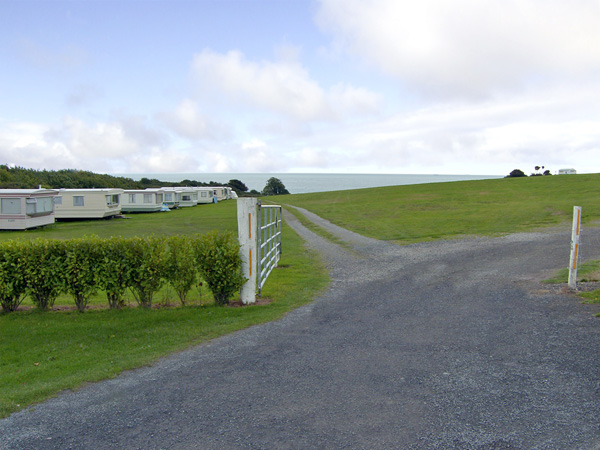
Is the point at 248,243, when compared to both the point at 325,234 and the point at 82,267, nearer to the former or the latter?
the point at 82,267

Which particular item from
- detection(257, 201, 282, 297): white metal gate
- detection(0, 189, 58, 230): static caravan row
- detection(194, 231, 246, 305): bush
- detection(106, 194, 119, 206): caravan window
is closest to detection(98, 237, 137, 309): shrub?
detection(194, 231, 246, 305): bush

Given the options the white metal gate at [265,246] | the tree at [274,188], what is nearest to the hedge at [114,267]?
the white metal gate at [265,246]

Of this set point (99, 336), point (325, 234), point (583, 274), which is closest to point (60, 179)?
point (325, 234)

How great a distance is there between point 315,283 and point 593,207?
74.4 ft

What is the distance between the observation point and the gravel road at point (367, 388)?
3537 mm

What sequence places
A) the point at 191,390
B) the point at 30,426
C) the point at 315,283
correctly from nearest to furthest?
the point at 30,426, the point at 191,390, the point at 315,283

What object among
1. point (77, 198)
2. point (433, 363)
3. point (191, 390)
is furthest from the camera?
point (77, 198)

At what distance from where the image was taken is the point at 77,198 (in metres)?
33.0

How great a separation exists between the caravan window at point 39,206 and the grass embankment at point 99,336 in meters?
18.5

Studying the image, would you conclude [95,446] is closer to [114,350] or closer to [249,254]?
[114,350]

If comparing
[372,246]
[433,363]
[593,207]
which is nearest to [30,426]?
[433,363]

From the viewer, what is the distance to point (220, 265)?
319 inches

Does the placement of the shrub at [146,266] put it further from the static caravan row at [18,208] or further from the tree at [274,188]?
the tree at [274,188]

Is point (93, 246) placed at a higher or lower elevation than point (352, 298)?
higher
